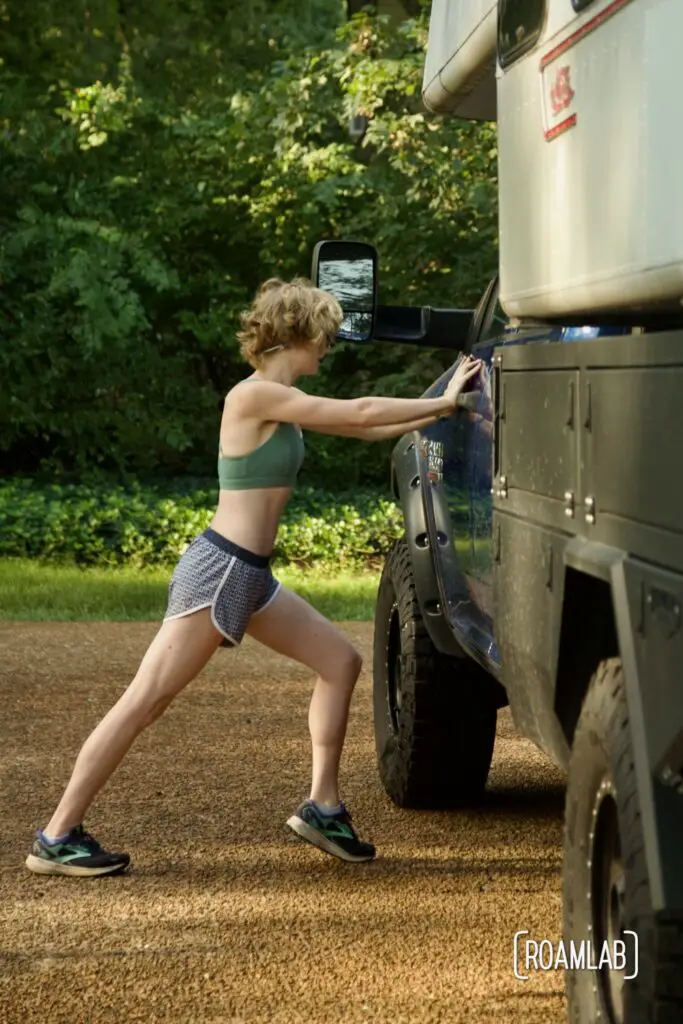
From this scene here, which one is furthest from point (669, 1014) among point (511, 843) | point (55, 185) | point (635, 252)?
point (55, 185)

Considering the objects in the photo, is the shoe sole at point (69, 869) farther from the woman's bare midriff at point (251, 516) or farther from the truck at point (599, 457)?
the truck at point (599, 457)

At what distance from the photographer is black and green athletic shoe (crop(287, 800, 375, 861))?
5883 mm

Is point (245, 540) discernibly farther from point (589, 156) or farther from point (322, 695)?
point (589, 156)

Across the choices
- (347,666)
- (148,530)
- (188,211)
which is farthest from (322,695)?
(188,211)

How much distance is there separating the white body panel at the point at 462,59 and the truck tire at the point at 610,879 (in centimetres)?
214

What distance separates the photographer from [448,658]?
6.34 m

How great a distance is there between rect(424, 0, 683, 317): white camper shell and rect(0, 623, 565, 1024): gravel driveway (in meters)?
1.65

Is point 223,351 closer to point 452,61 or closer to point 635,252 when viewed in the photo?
point 452,61

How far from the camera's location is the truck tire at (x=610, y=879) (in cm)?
303

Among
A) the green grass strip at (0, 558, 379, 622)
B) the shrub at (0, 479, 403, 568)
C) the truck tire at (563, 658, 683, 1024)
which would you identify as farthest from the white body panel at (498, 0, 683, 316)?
the shrub at (0, 479, 403, 568)

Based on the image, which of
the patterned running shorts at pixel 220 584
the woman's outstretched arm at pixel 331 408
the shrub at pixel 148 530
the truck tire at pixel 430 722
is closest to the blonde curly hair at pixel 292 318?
the woman's outstretched arm at pixel 331 408

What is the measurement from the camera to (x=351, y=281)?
5.93 metres

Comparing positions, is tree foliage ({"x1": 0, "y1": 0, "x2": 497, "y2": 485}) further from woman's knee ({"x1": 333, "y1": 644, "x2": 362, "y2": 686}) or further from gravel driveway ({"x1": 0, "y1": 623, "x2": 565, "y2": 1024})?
woman's knee ({"x1": 333, "y1": 644, "x2": 362, "y2": 686})

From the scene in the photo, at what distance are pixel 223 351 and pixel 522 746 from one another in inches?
503
